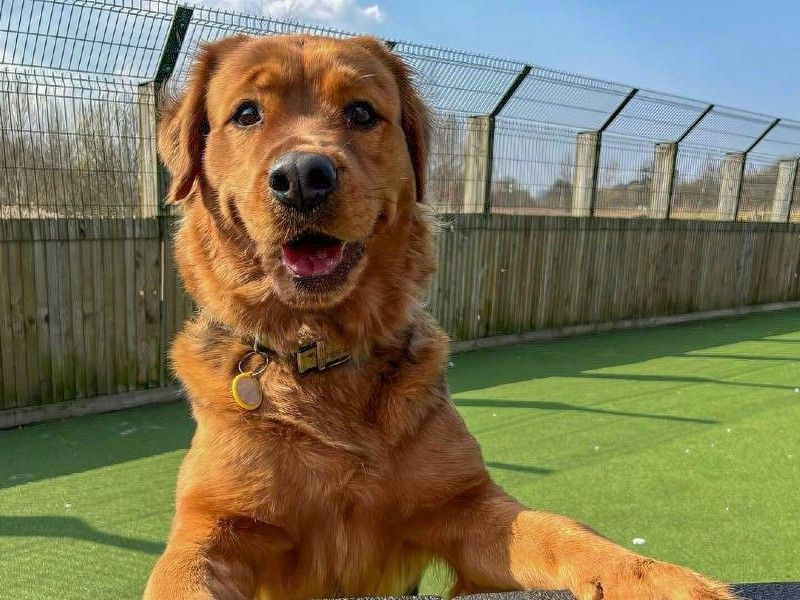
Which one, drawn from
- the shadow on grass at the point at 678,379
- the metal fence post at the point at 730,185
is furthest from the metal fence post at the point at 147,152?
the metal fence post at the point at 730,185

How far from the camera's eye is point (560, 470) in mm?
4074

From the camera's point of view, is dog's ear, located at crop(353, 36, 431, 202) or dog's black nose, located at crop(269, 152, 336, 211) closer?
dog's black nose, located at crop(269, 152, 336, 211)

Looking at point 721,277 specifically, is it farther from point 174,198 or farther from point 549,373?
point 174,198

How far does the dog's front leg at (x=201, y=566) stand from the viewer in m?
1.40

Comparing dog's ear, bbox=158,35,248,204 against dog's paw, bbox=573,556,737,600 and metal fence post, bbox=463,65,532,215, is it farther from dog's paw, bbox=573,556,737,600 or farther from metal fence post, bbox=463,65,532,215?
metal fence post, bbox=463,65,532,215

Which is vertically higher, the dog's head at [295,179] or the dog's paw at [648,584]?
the dog's head at [295,179]

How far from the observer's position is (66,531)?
3.23 metres

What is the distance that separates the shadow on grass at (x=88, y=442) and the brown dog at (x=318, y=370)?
250 cm

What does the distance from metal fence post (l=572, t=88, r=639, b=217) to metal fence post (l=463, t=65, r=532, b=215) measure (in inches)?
63.7

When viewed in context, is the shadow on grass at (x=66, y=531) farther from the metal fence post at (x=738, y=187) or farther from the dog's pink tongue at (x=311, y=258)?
the metal fence post at (x=738, y=187)

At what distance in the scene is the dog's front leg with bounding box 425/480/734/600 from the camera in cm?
129

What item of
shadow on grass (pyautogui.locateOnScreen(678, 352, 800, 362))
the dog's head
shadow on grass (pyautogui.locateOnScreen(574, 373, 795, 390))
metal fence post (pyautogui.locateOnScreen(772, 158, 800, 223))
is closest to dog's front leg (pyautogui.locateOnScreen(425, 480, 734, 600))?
the dog's head

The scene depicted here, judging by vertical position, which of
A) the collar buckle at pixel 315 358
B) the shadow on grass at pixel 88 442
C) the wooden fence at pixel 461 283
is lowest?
the shadow on grass at pixel 88 442

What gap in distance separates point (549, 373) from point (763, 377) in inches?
88.0
